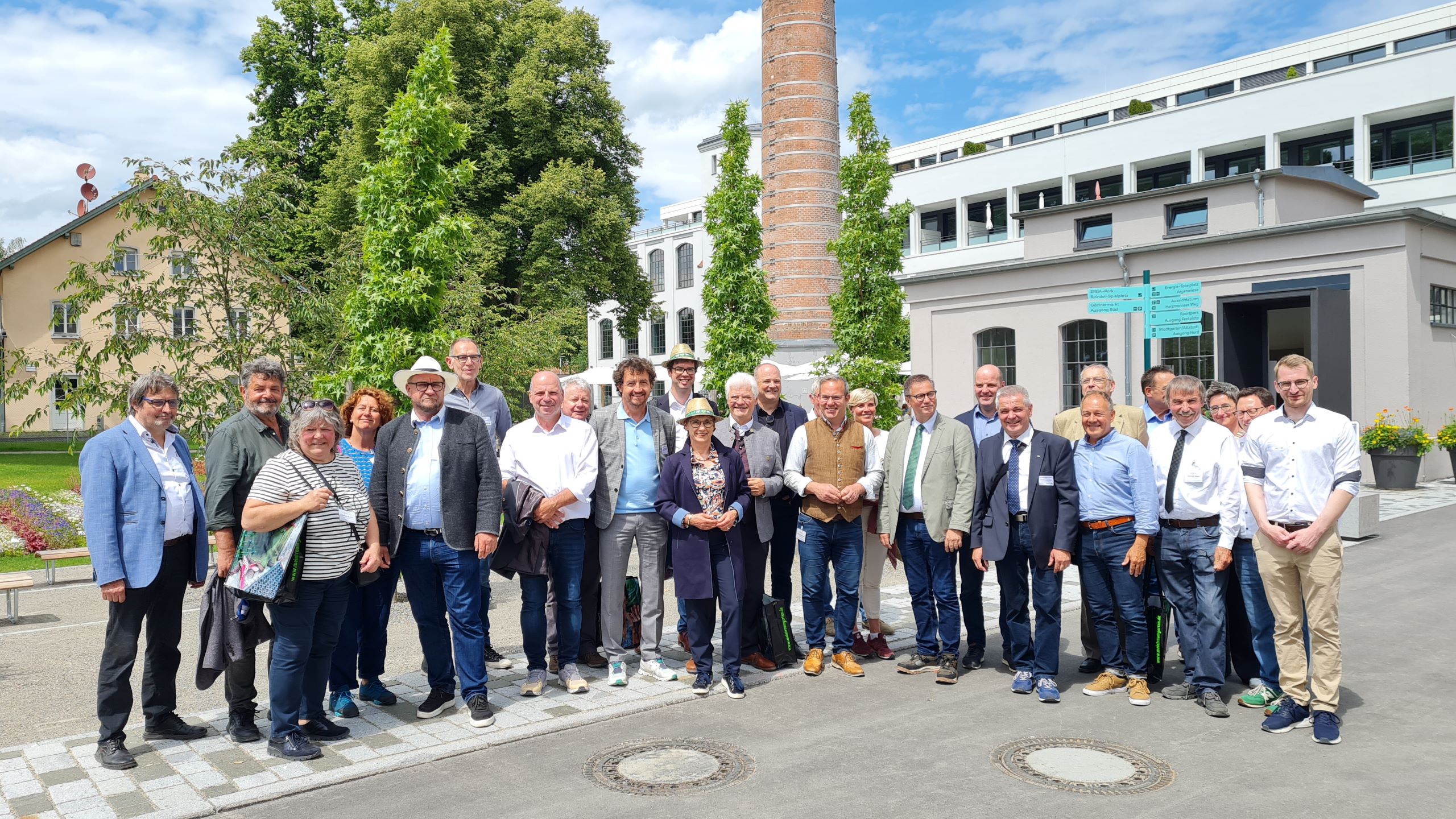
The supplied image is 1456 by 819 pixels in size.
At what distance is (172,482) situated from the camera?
5559mm

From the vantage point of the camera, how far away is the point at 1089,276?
23062mm

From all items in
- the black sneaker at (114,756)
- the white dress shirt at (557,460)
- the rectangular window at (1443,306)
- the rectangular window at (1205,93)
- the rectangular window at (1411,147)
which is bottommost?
the black sneaker at (114,756)

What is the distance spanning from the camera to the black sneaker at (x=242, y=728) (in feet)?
18.3

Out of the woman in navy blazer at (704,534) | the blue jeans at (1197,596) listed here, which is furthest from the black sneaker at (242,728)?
the blue jeans at (1197,596)

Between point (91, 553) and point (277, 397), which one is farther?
point (277, 397)

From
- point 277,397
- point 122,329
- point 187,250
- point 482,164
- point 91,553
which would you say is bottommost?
point 91,553

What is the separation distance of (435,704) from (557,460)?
1.74 meters

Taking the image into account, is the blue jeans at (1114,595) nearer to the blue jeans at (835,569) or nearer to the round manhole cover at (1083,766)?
the round manhole cover at (1083,766)

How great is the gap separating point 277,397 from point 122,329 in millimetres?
5700

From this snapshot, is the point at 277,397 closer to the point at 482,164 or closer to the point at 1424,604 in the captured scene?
the point at 1424,604

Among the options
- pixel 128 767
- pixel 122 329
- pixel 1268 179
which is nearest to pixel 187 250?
pixel 122 329

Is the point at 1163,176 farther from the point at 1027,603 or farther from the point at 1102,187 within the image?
the point at 1027,603

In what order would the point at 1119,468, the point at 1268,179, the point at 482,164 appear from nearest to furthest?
the point at 1119,468, the point at 1268,179, the point at 482,164

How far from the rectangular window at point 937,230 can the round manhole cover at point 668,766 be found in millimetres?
44200
